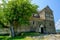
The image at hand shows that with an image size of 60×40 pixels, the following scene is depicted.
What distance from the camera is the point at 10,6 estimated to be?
4181cm

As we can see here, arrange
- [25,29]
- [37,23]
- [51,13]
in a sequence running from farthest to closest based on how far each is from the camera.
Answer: [51,13], [37,23], [25,29]

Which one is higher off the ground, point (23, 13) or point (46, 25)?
point (23, 13)

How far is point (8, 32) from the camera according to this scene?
4844 cm

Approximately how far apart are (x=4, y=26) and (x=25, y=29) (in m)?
7.05

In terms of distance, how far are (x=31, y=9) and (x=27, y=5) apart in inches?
67.9

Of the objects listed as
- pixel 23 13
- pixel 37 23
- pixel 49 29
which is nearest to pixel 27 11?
pixel 23 13

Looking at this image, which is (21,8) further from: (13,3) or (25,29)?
(25,29)

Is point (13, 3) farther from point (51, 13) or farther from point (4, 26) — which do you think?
point (51, 13)

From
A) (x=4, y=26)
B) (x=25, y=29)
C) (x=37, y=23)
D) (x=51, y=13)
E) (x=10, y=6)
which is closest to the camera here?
(x=10, y=6)

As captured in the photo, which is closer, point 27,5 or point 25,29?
point 27,5

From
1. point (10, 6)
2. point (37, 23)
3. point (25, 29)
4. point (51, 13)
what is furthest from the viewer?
point (51, 13)

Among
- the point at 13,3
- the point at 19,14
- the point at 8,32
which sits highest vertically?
the point at 13,3

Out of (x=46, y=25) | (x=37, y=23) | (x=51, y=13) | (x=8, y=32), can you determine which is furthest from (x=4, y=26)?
(x=51, y=13)

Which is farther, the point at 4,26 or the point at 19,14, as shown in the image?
the point at 4,26
